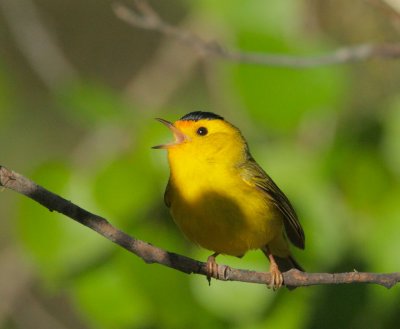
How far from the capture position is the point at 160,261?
2.62 metres

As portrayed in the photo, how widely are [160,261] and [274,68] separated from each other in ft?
3.97

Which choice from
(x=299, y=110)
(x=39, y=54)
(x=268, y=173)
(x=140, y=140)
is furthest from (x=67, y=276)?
(x=39, y=54)

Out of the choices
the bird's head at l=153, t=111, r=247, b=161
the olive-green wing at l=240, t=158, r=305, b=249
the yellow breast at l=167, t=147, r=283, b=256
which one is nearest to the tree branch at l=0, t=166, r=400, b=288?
the yellow breast at l=167, t=147, r=283, b=256

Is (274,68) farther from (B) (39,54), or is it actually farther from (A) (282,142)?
(B) (39,54)

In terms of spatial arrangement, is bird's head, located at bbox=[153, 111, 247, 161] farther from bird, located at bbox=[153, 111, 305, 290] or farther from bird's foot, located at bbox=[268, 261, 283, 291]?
bird's foot, located at bbox=[268, 261, 283, 291]

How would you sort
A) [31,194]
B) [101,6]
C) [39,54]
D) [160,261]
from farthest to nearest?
1. [101,6]
2. [39,54]
3. [160,261]
4. [31,194]

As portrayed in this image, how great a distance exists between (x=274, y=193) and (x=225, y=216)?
0.31 metres

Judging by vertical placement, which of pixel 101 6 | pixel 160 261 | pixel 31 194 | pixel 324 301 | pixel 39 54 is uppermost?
pixel 31 194

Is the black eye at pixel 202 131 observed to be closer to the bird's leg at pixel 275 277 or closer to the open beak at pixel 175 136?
the open beak at pixel 175 136

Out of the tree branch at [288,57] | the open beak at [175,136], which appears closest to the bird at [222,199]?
the open beak at [175,136]

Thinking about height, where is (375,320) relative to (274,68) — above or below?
below

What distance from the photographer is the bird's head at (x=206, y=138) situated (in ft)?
12.0

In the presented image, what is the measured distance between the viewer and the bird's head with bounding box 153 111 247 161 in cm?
366

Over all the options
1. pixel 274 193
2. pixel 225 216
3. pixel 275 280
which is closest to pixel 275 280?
pixel 275 280
